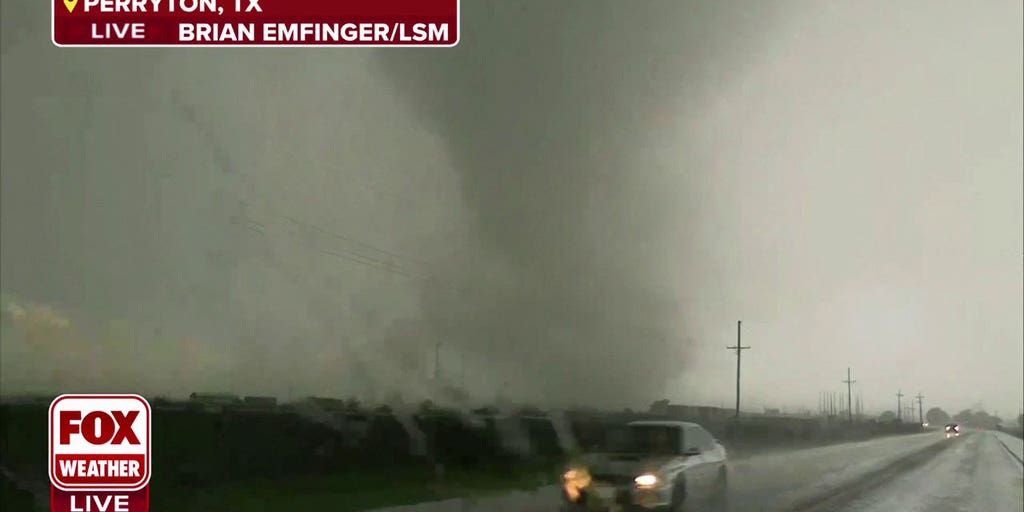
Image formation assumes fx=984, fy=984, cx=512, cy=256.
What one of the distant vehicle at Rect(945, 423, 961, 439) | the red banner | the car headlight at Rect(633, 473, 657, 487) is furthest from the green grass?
the red banner

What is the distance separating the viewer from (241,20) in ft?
22.9

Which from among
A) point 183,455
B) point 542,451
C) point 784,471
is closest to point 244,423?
point 183,455

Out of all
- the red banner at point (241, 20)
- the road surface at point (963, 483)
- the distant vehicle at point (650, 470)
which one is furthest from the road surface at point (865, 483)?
the red banner at point (241, 20)

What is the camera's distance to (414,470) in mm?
11352

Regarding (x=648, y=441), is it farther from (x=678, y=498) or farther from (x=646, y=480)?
(x=678, y=498)

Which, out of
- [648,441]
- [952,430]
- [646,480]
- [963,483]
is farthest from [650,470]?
[963,483]

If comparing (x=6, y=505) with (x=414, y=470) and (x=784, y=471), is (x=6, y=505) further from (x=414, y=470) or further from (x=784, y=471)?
(x=784, y=471)

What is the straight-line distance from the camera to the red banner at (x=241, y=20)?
6.93 m

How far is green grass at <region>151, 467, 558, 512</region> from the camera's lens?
9.18 meters

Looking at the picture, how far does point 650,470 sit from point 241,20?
454 centimetres

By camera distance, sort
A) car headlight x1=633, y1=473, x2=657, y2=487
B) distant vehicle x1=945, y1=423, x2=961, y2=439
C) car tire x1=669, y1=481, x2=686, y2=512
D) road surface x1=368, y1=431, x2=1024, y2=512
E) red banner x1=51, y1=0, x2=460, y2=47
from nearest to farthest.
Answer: red banner x1=51, y1=0, x2=460, y2=47 < car headlight x1=633, y1=473, x2=657, y2=487 < car tire x1=669, y1=481, x2=686, y2=512 < distant vehicle x1=945, y1=423, x2=961, y2=439 < road surface x1=368, y1=431, x2=1024, y2=512

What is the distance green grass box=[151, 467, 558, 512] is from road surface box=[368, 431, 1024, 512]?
0.82 ft

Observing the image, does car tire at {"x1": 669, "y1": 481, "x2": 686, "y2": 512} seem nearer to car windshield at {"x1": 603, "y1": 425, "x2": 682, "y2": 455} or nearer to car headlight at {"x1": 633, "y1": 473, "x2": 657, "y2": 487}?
car headlight at {"x1": 633, "y1": 473, "x2": 657, "y2": 487}

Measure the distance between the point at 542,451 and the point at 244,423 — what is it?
298 cm
